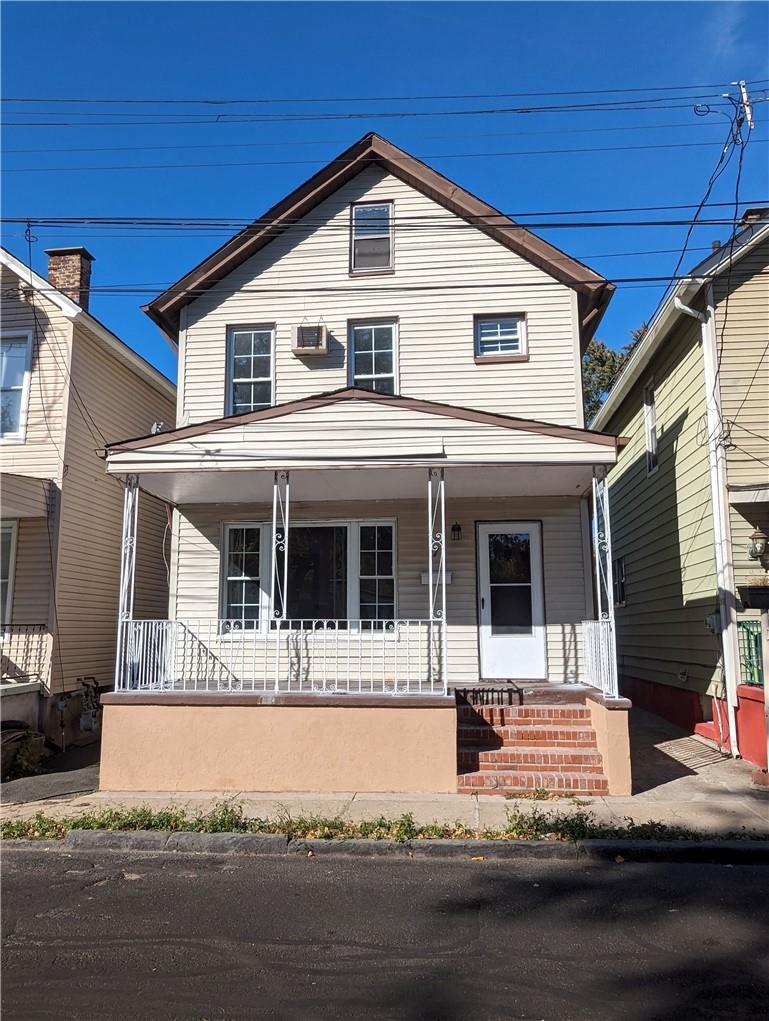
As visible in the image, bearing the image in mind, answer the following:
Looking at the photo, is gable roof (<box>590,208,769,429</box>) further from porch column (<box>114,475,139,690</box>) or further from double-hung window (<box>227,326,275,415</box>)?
porch column (<box>114,475,139,690</box>)

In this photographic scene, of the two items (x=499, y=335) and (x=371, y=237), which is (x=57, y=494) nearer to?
(x=371, y=237)

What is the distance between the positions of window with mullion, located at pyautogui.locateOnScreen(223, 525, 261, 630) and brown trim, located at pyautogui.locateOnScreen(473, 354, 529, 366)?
13.7 ft

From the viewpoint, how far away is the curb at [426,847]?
6594 mm

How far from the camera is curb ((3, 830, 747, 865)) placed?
21.6ft

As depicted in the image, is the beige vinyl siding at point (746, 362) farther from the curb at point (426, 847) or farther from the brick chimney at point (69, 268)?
the brick chimney at point (69, 268)

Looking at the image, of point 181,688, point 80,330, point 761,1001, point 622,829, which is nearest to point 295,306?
point 80,330

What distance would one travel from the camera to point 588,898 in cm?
566

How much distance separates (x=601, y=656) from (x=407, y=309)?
5981 millimetres

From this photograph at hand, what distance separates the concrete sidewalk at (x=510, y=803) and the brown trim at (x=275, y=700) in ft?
3.11

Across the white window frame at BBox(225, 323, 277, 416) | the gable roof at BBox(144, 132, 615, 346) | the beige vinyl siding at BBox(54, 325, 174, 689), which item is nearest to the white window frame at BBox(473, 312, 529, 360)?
the gable roof at BBox(144, 132, 615, 346)

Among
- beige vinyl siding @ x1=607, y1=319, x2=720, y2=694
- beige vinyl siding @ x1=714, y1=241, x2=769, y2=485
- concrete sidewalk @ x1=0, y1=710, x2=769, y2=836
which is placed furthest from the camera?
beige vinyl siding @ x1=607, y1=319, x2=720, y2=694

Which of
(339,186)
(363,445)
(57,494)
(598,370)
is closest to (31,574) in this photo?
(57,494)

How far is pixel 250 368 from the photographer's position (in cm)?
1238

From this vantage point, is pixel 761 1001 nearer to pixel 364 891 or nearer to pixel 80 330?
pixel 364 891
